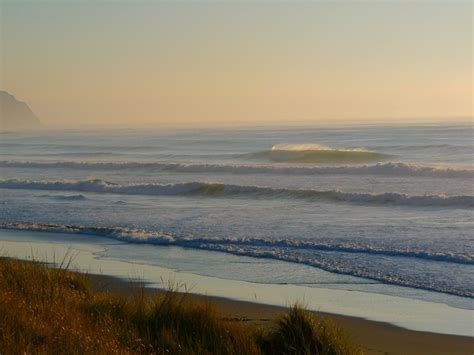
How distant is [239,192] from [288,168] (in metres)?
10.9

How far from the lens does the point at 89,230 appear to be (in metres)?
17.5

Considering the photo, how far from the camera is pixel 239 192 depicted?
2716cm

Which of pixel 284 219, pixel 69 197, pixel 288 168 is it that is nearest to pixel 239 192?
pixel 69 197

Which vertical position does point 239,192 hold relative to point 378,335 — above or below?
below

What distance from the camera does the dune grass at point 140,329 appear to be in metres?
6.35

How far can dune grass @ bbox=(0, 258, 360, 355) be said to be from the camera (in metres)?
→ 6.35

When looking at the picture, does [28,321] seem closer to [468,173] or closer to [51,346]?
[51,346]

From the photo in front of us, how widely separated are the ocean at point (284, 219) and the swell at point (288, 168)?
9 cm

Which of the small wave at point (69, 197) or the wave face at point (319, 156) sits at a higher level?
the small wave at point (69, 197)

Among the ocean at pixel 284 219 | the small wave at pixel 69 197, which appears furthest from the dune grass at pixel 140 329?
the small wave at pixel 69 197

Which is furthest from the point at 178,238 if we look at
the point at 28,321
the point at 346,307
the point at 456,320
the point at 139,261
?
the point at 28,321

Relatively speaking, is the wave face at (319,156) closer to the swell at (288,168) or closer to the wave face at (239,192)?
the swell at (288,168)

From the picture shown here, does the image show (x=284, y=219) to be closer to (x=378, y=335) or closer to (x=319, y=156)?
(x=378, y=335)

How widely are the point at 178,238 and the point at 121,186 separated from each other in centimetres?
1439
